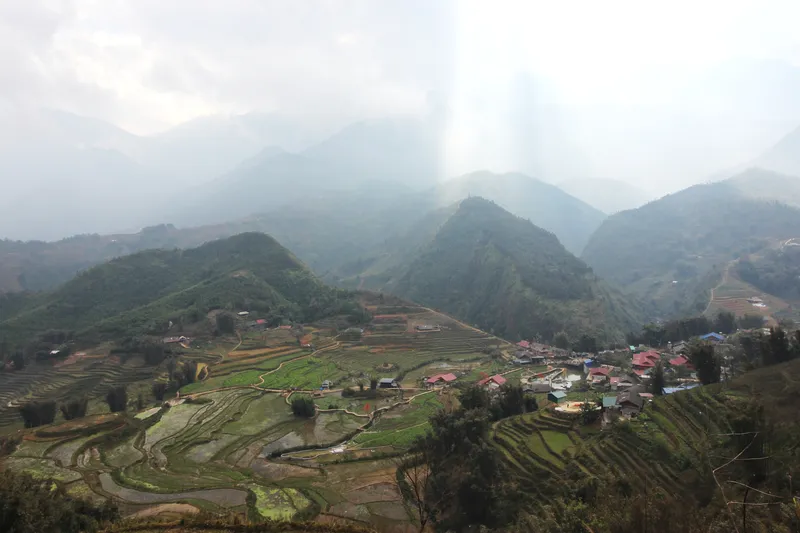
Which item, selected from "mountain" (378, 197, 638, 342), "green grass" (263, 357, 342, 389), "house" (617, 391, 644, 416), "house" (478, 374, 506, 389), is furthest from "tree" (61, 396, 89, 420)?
"mountain" (378, 197, 638, 342)

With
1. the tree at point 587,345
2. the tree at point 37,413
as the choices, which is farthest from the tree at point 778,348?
the tree at point 37,413

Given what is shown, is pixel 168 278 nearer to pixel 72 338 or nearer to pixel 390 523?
pixel 72 338

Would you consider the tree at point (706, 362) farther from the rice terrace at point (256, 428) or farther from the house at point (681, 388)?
the rice terrace at point (256, 428)

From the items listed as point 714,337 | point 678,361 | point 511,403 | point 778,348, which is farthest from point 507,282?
point 778,348

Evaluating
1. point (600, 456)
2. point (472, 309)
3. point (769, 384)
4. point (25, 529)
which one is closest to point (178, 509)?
point (25, 529)

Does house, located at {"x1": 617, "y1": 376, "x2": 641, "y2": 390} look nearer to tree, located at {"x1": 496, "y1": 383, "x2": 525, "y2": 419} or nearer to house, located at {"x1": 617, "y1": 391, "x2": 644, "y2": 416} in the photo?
house, located at {"x1": 617, "y1": 391, "x2": 644, "y2": 416}

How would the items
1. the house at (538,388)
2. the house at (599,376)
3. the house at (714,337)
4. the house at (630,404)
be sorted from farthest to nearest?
the house at (714,337) < the house at (599,376) < the house at (538,388) < the house at (630,404)
